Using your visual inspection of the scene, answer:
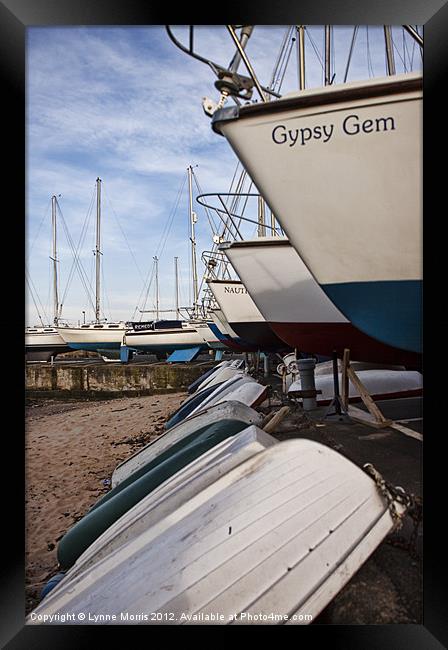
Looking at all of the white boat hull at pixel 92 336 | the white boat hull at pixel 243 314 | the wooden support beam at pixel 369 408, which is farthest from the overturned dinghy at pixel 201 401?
the white boat hull at pixel 92 336

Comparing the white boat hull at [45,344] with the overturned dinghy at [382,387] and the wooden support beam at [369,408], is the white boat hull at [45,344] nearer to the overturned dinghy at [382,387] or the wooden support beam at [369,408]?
the overturned dinghy at [382,387]

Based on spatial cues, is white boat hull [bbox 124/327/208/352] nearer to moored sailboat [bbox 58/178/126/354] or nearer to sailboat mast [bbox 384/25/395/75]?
moored sailboat [bbox 58/178/126/354]

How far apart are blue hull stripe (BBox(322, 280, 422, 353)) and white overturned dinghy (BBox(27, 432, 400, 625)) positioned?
1.24m

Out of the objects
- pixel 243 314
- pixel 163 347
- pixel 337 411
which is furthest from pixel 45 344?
pixel 337 411

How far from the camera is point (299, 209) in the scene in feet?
8.66

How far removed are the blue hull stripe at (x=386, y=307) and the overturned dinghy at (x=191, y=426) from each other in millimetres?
1104

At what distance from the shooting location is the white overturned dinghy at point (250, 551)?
1.47m

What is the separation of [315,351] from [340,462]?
312cm

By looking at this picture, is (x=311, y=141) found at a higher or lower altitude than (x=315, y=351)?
higher

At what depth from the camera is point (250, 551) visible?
1514mm

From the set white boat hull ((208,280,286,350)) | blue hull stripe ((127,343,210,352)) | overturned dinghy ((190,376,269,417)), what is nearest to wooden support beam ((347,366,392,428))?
overturned dinghy ((190,376,269,417))

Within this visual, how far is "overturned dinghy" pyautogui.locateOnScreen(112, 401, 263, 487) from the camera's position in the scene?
131 inches
